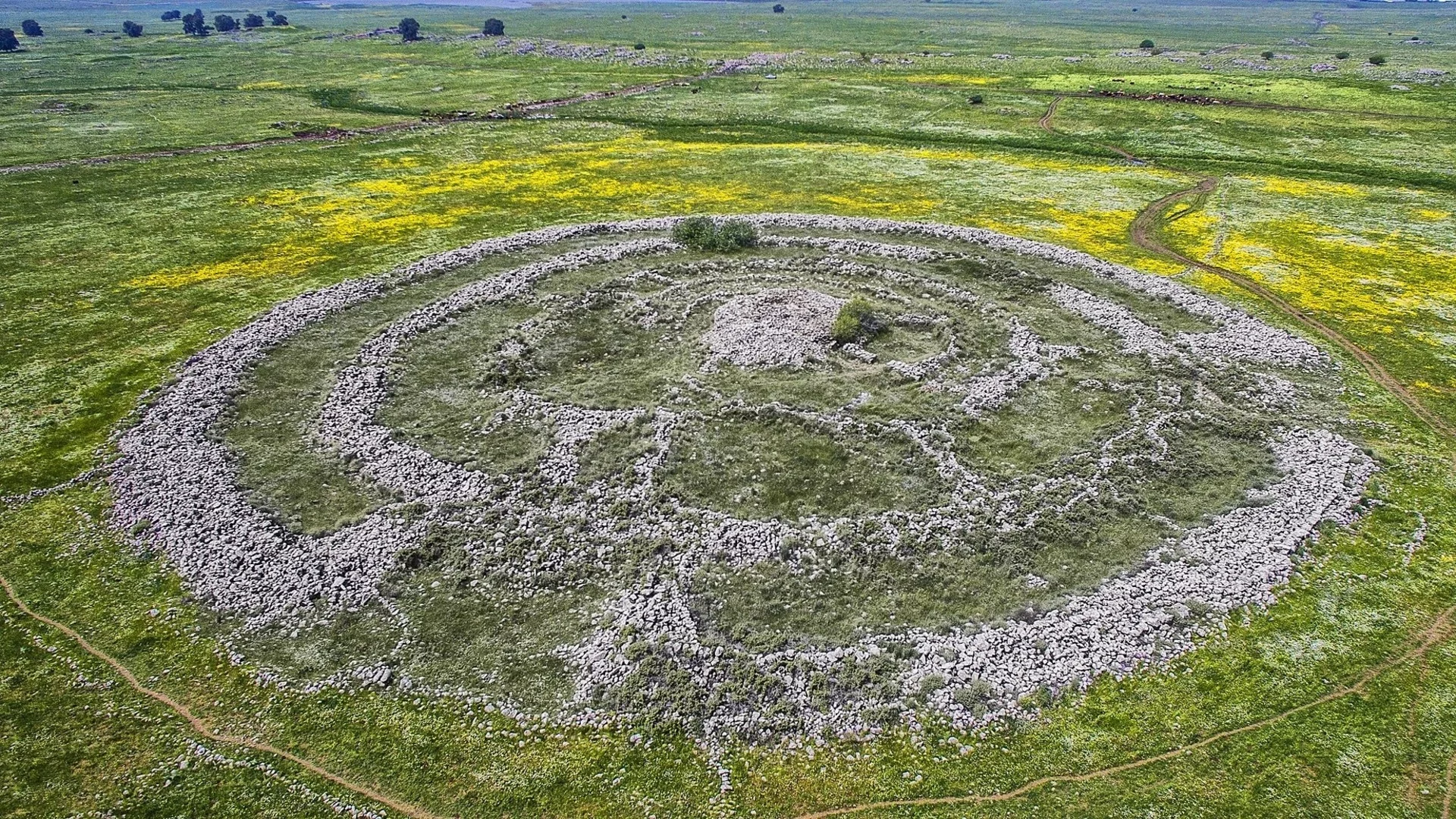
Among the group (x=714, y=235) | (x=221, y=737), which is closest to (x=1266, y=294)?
(x=714, y=235)

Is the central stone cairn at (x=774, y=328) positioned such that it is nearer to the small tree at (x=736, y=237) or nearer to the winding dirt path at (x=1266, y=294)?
the small tree at (x=736, y=237)

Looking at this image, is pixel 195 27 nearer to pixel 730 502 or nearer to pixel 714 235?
pixel 714 235

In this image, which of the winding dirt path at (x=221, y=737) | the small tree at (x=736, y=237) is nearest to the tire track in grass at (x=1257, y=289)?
the small tree at (x=736, y=237)

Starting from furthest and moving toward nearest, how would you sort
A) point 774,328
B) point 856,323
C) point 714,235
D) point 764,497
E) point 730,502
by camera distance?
point 714,235 < point 774,328 < point 856,323 < point 764,497 < point 730,502

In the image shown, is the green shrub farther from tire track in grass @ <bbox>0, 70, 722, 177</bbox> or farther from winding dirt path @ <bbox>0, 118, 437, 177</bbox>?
tire track in grass @ <bbox>0, 70, 722, 177</bbox>

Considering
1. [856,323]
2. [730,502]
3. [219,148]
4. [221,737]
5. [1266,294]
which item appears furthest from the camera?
[219,148]
